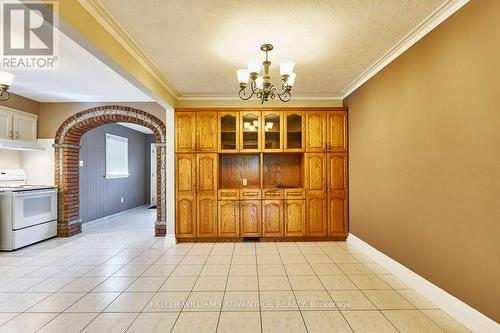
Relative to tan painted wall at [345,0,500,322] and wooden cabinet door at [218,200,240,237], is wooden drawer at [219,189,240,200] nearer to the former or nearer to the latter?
wooden cabinet door at [218,200,240,237]

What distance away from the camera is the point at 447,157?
7.82ft

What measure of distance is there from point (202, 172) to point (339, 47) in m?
2.99

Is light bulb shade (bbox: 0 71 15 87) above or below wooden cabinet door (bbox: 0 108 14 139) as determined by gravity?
above

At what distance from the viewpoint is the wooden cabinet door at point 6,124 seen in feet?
14.9

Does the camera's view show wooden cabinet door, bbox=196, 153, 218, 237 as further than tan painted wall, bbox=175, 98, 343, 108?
No

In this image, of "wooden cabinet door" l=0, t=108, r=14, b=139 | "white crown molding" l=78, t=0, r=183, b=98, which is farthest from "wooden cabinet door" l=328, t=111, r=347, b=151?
"wooden cabinet door" l=0, t=108, r=14, b=139

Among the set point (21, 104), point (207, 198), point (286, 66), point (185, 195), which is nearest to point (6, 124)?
point (21, 104)

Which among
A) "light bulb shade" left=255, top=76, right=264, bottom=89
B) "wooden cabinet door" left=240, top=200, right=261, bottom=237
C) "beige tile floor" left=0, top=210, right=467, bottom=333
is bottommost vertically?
"beige tile floor" left=0, top=210, right=467, bottom=333

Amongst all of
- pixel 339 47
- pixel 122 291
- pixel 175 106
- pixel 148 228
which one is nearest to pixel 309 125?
pixel 339 47

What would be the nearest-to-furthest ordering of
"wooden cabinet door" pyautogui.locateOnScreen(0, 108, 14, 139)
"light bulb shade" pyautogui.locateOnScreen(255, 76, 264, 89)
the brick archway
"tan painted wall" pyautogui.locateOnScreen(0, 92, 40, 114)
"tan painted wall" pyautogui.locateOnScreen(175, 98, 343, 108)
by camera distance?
"light bulb shade" pyautogui.locateOnScreen(255, 76, 264, 89) < "wooden cabinet door" pyautogui.locateOnScreen(0, 108, 14, 139) < "tan painted wall" pyautogui.locateOnScreen(0, 92, 40, 114) < "tan painted wall" pyautogui.locateOnScreen(175, 98, 343, 108) < the brick archway

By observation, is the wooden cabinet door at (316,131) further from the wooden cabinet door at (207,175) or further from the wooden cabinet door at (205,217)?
the wooden cabinet door at (205,217)

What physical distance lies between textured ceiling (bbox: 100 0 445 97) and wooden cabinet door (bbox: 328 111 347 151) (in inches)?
41.0

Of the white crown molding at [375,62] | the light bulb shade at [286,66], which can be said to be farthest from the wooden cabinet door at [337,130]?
the light bulb shade at [286,66]

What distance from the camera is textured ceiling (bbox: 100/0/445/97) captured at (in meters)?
2.31
